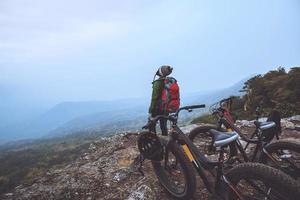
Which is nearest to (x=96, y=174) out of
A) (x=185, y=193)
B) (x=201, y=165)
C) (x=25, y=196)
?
(x=25, y=196)

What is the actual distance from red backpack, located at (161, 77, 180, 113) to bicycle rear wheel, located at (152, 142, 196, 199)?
2.11m

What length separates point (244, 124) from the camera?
45.5 feet

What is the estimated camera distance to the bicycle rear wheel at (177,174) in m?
5.48

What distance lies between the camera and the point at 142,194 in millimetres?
6465

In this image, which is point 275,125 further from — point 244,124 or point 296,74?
point 296,74

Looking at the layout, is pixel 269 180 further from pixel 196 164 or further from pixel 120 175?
pixel 120 175

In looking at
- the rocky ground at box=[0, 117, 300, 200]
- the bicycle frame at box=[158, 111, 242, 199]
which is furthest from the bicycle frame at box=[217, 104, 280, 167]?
the rocky ground at box=[0, 117, 300, 200]

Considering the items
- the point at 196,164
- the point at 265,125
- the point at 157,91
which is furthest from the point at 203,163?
the point at 157,91

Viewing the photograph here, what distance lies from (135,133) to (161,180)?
683 centimetres

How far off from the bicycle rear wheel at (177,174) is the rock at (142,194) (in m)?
0.38

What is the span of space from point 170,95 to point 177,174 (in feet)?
9.21

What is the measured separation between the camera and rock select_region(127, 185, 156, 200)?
636 cm

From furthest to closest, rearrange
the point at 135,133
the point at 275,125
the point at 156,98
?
the point at 135,133
the point at 156,98
the point at 275,125

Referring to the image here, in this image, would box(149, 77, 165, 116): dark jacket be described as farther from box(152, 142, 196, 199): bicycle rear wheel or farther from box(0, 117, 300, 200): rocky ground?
box(152, 142, 196, 199): bicycle rear wheel
